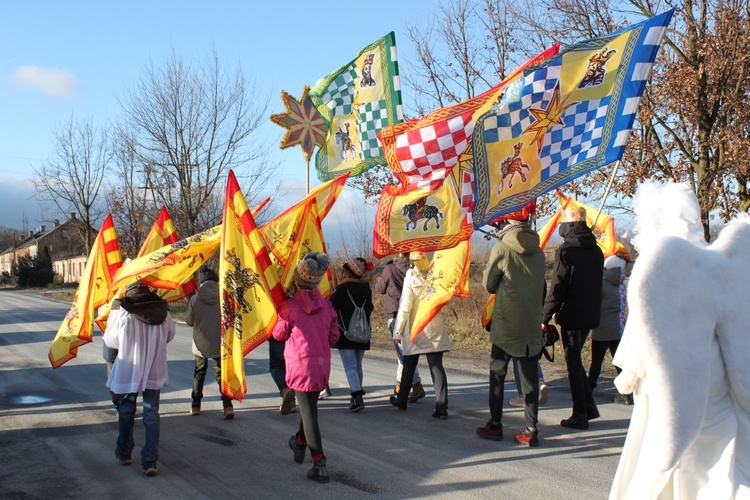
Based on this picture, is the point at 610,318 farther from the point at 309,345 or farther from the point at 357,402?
the point at 309,345

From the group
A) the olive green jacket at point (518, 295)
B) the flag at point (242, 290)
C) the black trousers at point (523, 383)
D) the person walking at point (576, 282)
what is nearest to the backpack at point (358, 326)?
the black trousers at point (523, 383)

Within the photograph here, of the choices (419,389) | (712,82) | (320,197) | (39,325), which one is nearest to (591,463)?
(419,389)

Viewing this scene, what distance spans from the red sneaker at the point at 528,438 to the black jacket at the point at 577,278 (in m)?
1.34

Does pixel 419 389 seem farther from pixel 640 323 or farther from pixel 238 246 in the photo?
pixel 640 323

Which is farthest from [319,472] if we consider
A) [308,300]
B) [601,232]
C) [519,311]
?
[601,232]

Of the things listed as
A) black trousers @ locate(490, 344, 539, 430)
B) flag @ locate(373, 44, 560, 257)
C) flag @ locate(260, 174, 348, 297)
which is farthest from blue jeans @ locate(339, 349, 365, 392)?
flag @ locate(260, 174, 348, 297)

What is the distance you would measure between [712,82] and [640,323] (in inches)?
490

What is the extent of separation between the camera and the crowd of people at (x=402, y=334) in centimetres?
586

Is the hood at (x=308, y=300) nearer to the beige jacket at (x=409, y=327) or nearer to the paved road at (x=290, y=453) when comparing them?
the paved road at (x=290, y=453)

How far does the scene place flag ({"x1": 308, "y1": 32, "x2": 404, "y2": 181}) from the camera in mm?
10336

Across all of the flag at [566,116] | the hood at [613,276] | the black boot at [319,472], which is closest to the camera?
the black boot at [319,472]

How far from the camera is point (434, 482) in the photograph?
560 cm

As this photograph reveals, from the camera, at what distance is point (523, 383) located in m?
6.57

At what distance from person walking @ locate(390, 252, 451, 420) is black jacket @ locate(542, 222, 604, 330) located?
1.45 meters
